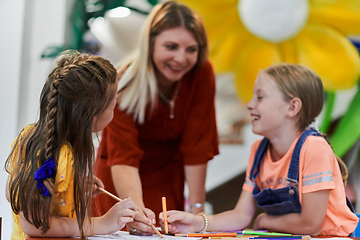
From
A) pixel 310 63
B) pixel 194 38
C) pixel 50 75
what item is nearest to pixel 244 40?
pixel 310 63

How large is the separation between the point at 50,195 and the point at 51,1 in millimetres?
1760

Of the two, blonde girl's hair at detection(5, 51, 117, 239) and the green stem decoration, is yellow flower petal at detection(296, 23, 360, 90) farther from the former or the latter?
blonde girl's hair at detection(5, 51, 117, 239)

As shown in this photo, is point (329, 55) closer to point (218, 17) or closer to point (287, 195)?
point (218, 17)

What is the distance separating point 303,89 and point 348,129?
0.82 metres

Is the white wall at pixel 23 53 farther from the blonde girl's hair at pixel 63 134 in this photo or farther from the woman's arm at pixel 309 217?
the woman's arm at pixel 309 217

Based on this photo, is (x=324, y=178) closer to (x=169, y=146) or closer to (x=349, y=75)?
(x=169, y=146)

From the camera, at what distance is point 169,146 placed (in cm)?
140

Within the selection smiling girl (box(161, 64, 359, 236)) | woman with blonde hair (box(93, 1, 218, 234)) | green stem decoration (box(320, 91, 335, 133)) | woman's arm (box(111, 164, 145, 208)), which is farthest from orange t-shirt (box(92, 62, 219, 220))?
green stem decoration (box(320, 91, 335, 133))

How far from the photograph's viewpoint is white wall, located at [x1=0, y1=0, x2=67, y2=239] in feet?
6.66

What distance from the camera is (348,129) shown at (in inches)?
69.9

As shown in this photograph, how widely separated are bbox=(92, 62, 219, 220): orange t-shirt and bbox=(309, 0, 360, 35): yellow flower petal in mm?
803

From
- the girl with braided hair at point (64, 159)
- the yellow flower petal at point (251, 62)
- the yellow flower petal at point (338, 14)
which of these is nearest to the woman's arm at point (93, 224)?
the girl with braided hair at point (64, 159)

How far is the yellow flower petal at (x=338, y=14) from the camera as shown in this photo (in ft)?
5.82

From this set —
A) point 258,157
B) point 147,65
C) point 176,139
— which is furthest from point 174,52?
point 258,157
